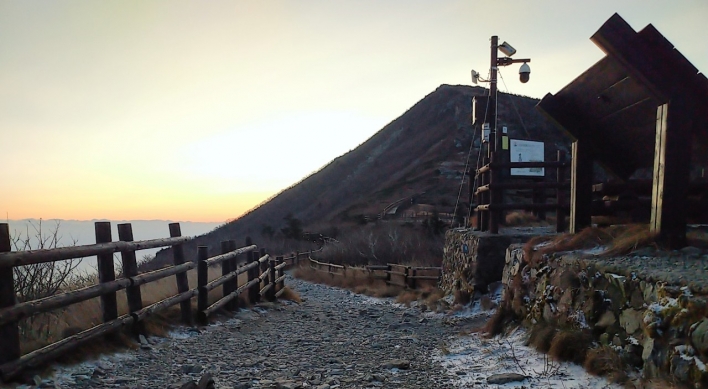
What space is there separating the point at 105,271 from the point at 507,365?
4390 millimetres

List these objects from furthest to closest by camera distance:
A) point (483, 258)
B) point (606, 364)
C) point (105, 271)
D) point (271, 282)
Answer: point (271, 282)
point (483, 258)
point (105, 271)
point (606, 364)

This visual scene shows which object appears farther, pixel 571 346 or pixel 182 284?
pixel 182 284

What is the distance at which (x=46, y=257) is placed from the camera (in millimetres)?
4504

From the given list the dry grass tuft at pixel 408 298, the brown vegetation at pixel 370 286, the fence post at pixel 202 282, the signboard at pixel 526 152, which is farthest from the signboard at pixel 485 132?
the fence post at pixel 202 282

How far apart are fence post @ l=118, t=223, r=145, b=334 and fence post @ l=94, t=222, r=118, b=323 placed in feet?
1.12

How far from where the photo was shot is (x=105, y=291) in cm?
521

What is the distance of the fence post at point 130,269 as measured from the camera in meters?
5.85

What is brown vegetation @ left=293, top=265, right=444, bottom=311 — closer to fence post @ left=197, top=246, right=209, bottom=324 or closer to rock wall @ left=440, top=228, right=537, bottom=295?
rock wall @ left=440, top=228, right=537, bottom=295

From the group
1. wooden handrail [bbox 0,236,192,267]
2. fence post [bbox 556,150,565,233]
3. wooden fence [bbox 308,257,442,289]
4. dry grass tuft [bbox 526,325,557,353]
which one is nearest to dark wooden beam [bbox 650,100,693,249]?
dry grass tuft [bbox 526,325,557,353]

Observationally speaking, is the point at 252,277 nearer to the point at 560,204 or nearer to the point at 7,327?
the point at 560,204

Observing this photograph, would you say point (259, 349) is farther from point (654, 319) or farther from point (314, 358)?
point (654, 319)

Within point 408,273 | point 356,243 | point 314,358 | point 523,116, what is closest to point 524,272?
point 314,358

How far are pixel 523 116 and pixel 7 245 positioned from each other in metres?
62.6

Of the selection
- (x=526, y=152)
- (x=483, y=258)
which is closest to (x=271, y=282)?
(x=483, y=258)
